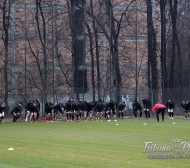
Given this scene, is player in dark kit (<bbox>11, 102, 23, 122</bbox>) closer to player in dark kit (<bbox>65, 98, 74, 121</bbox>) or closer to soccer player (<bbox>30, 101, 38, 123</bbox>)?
soccer player (<bbox>30, 101, 38, 123</bbox>)

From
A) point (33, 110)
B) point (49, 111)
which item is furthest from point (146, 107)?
point (33, 110)

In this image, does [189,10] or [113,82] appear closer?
[113,82]

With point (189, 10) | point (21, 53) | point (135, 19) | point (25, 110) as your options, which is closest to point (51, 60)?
point (21, 53)

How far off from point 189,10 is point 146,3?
220 inches

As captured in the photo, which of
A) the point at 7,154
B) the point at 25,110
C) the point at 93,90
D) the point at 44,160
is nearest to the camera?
the point at 44,160

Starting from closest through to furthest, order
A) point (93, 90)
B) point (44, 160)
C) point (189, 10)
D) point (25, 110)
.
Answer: point (44, 160) → point (25, 110) → point (93, 90) → point (189, 10)

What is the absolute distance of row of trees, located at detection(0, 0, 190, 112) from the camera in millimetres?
43406

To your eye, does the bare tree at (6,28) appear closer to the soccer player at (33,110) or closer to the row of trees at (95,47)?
the row of trees at (95,47)

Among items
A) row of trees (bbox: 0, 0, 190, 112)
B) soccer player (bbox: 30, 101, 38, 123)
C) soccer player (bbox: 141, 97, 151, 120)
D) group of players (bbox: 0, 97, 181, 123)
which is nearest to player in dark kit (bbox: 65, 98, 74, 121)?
group of players (bbox: 0, 97, 181, 123)

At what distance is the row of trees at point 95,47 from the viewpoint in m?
43.4

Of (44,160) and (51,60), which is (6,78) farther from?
(44,160)

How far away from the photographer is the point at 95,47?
150 ft

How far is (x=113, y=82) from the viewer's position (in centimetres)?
4456

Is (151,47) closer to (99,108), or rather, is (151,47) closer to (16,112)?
(99,108)
